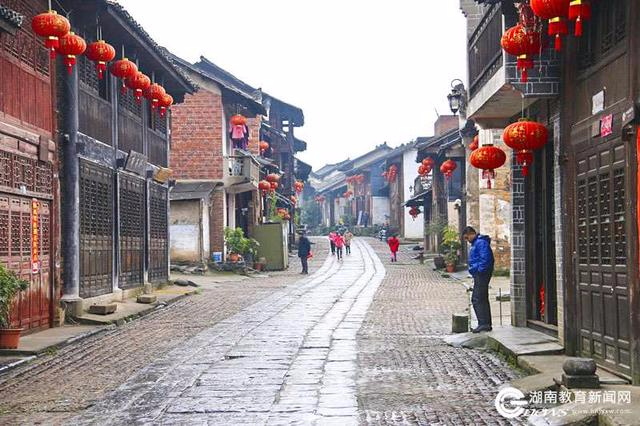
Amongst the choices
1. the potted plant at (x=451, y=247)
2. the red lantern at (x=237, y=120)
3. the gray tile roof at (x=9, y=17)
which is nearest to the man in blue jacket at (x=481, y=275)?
the gray tile roof at (x=9, y=17)

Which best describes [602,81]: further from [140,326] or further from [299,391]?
[140,326]

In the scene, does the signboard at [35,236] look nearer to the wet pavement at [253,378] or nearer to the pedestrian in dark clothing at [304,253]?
the wet pavement at [253,378]

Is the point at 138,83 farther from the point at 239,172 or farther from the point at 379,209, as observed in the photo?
the point at 379,209

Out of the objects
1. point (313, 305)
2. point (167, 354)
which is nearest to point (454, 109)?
point (313, 305)

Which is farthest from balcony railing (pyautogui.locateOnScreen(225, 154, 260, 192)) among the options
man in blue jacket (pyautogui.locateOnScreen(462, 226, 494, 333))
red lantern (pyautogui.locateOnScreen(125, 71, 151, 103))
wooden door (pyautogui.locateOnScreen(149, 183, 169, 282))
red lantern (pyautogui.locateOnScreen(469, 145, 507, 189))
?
red lantern (pyautogui.locateOnScreen(469, 145, 507, 189))

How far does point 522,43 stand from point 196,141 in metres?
26.7

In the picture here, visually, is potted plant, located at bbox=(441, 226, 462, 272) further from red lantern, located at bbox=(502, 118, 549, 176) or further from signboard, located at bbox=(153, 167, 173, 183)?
red lantern, located at bbox=(502, 118, 549, 176)

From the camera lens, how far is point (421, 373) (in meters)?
11.8

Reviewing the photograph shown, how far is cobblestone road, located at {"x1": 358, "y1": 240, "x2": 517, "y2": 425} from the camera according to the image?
9133 mm

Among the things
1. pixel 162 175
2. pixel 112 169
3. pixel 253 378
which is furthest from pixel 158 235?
pixel 253 378

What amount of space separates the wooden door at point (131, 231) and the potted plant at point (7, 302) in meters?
9.24

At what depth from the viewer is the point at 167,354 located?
13906mm

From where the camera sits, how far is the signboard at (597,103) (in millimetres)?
10773

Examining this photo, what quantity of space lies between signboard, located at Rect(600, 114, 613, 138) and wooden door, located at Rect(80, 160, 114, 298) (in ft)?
38.5
